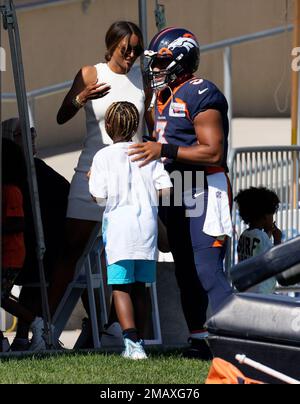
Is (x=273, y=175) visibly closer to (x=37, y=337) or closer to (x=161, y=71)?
(x=161, y=71)

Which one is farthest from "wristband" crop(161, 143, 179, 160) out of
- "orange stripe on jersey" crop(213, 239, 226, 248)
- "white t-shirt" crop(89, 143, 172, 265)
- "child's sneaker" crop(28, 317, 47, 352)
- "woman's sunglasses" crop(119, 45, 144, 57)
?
"child's sneaker" crop(28, 317, 47, 352)

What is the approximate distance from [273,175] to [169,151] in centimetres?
235

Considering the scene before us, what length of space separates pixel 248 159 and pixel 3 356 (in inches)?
103

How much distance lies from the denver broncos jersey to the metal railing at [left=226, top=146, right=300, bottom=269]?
5.81 feet

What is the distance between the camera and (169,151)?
22.2ft

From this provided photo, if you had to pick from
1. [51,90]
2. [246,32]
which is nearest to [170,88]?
[51,90]

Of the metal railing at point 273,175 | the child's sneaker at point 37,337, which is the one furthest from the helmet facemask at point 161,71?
the metal railing at point 273,175

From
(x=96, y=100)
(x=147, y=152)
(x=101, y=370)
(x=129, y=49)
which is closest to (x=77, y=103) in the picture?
(x=96, y=100)

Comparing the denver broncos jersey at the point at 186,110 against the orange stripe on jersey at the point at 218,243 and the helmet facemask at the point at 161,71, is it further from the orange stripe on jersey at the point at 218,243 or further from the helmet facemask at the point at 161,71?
the orange stripe on jersey at the point at 218,243

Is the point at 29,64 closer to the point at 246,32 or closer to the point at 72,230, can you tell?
the point at 246,32

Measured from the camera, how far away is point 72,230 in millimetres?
7434

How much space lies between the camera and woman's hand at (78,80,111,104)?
7.11 metres

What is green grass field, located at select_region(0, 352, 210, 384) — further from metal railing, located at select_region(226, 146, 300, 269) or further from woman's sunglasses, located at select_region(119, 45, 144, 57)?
metal railing, located at select_region(226, 146, 300, 269)

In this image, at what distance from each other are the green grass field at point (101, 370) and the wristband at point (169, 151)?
1028mm
